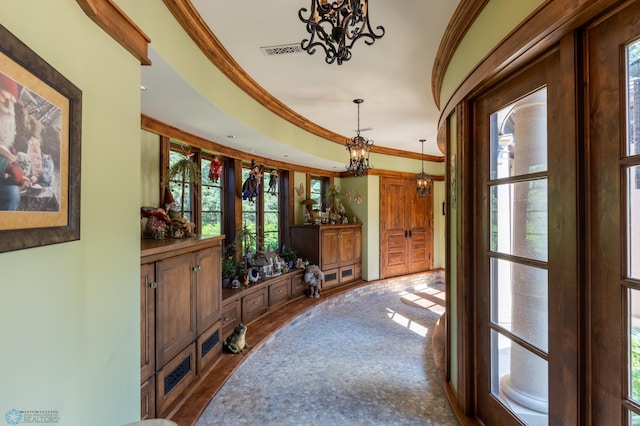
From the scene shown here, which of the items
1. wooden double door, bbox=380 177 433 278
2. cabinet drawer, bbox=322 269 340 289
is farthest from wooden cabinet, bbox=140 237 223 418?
wooden double door, bbox=380 177 433 278

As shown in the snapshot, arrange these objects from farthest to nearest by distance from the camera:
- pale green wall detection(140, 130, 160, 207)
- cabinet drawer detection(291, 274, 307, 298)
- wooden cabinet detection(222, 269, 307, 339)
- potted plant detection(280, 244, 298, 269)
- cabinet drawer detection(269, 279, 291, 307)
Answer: potted plant detection(280, 244, 298, 269) → cabinet drawer detection(291, 274, 307, 298) → cabinet drawer detection(269, 279, 291, 307) → wooden cabinet detection(222, 269, 307, 339) → pale green wall detection(140, 130, 160, 207)

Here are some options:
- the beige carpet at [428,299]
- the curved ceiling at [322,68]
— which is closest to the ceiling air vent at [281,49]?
the curved ceiling at [322,68]

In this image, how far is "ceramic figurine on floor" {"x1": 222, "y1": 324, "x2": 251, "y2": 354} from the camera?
3016mm

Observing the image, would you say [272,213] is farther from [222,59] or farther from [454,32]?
[454,32]

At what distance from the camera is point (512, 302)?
1.63 m

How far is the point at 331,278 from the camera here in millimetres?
5543

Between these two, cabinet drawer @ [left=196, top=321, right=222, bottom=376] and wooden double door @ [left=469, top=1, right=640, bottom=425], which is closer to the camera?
wooden double door @ [left=469, top=1, right=640, bottom=425]

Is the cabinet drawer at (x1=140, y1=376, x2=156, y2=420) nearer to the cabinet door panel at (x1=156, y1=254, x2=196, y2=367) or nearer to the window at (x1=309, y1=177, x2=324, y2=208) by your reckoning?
the cabinet door panel at (x1=156, y1=254, x2=196, y2=367)

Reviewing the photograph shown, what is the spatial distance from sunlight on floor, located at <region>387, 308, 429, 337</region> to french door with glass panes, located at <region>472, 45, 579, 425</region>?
209 centimetres

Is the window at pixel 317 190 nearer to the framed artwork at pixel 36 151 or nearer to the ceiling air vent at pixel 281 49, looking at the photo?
the ceiling air vent at pixel 281 49

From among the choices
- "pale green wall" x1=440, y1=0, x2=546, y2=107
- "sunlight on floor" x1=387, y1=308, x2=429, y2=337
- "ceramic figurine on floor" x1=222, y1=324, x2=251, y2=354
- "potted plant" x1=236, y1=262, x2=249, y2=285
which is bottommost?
"sunlight on floor" x1=387, y1=308, x2=429, y2=337

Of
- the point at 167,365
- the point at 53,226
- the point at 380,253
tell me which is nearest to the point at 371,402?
the point at 167,365

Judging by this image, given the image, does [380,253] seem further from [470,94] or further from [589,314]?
[589,314]

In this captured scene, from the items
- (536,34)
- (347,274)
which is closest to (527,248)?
(536,34)
